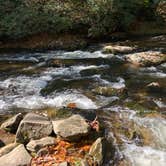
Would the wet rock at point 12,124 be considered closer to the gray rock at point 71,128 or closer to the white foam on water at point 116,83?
the gray rock at point 71,128

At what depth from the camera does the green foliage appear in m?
13.6

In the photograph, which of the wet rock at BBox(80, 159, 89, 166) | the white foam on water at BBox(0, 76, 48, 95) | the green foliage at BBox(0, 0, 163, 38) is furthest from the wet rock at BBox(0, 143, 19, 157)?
→ the green foliage at BBox(0, 0, 163, 38)

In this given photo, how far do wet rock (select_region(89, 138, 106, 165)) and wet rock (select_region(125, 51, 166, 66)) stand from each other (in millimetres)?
5323

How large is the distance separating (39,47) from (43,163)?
8402 millimetres

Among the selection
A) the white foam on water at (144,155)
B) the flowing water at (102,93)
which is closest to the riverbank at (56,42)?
the flowing water at (102,93)

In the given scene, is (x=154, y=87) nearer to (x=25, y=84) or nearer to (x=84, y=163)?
(x=25, y=84)

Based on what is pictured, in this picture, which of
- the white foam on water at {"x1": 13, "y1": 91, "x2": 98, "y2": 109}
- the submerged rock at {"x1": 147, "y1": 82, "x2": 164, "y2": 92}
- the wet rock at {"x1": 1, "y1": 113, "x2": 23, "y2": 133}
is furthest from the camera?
the submerged rock at {"x1": 147, "y1": 82, "x2": 164, "y2": 92}

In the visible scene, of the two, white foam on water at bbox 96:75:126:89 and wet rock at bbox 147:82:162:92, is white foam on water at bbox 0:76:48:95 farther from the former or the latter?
wet rock at bbox 147:82:162:92

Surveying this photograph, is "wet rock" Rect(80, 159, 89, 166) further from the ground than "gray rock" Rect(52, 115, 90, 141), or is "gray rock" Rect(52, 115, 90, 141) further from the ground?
"gray rock" Rect(52, 115, 90, 141)

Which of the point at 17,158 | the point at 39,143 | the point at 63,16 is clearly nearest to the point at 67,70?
the point at 63,16

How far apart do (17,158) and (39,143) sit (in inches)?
20.8

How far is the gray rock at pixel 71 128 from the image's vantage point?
19.9 ft

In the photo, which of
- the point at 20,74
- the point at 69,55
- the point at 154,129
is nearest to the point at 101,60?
the point at 69,55

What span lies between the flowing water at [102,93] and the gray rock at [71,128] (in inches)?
20.4
